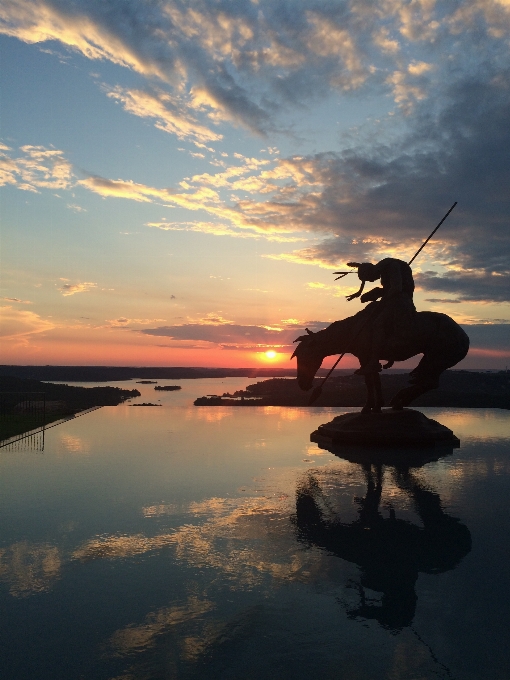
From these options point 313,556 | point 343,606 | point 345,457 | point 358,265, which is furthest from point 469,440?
point 343,606

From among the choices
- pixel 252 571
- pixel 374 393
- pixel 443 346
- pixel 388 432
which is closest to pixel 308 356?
pixel 374 393

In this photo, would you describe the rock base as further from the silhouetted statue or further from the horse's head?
the horse's head

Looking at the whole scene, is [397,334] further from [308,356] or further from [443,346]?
[308,356]

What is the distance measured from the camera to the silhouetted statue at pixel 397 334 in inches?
586

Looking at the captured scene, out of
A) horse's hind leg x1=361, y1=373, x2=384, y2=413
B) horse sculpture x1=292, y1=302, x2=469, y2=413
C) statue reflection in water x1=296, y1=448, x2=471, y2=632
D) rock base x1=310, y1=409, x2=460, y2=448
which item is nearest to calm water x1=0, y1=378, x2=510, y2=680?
statue reflection in water x1=296, y1=448, x2=471, y2=632

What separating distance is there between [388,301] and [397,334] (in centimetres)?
111

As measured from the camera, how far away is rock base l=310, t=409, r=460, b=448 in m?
14.7

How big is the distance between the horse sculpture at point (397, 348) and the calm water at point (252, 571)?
4.29m

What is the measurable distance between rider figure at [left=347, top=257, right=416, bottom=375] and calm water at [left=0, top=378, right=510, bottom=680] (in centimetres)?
443

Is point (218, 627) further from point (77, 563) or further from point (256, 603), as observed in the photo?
point (77, 563)

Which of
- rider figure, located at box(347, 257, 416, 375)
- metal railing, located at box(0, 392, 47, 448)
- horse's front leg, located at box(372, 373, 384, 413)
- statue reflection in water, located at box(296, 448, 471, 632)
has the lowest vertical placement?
statue reflection in water, located at box(296, 448, 471, 632)

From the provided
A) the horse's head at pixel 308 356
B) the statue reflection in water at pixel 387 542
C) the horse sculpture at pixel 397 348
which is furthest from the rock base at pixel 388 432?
the statue reflection in water at pixel 387 542

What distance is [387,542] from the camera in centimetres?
662

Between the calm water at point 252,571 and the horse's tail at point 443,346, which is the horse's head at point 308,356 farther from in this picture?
the calm water at point 252,571
